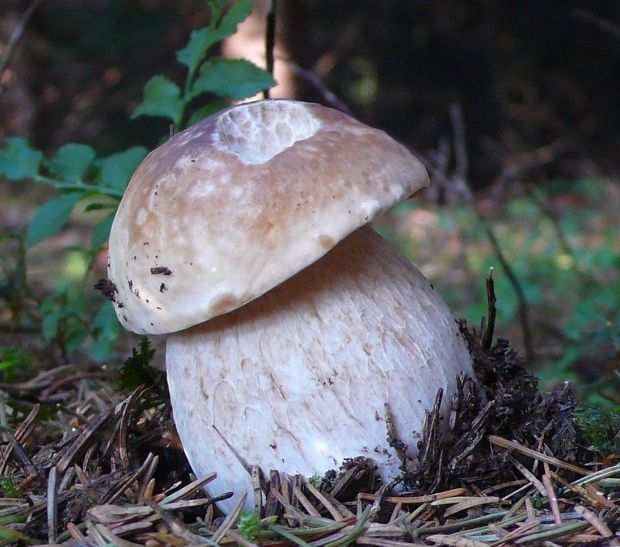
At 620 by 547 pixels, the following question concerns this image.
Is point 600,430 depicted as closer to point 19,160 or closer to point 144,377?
point 144,377

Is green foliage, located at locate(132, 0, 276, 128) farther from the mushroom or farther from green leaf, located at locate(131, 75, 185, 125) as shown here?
the mushroom

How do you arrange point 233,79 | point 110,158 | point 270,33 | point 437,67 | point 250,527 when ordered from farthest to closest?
point 437,67, point 270,33, point 110,158, point 233,79, point 250,527

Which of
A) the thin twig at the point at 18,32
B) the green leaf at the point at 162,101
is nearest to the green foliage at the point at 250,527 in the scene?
the green leaf at the point at 162,101

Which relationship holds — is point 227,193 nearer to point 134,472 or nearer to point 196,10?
point 134,472

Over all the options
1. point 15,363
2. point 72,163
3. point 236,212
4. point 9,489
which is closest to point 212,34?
point 72,163

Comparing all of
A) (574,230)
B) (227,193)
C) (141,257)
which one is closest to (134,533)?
(141,257)

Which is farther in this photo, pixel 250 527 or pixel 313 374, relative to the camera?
pixel 313 374

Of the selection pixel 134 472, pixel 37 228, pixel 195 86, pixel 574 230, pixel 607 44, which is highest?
pixel 195 86
